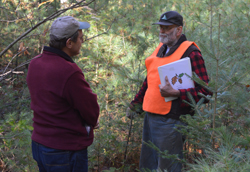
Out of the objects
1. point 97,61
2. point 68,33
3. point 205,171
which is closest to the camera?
point 205,171

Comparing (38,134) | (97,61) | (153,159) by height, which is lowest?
(153,159)

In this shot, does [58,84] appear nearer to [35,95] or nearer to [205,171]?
[35,95]

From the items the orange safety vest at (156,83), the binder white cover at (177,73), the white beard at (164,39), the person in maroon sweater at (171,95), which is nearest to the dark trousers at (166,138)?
the person in maroon sweater at (171,95)

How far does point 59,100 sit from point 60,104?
3 cm

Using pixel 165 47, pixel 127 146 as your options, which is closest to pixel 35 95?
pixel 165 47

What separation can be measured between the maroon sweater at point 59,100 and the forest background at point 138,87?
0.93 ft

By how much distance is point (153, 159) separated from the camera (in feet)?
9.65

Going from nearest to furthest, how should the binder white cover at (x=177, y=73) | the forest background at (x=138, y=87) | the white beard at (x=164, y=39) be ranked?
the forest background at (x=138, y=87), the binder white cover at (x=177, y=73), the white beard at (x=164, y=39)

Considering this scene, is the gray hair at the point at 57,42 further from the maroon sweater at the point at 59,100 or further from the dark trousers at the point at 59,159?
the dark trousers at the point at 59,159

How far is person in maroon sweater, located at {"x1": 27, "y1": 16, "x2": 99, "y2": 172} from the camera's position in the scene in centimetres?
184

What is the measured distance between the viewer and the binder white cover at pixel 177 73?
2363 millimetres

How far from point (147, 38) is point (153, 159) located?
1.94 m

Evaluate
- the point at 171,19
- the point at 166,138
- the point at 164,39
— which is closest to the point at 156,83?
the point at 164,39

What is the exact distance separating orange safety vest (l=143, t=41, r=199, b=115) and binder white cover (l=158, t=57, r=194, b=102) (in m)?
0.11
